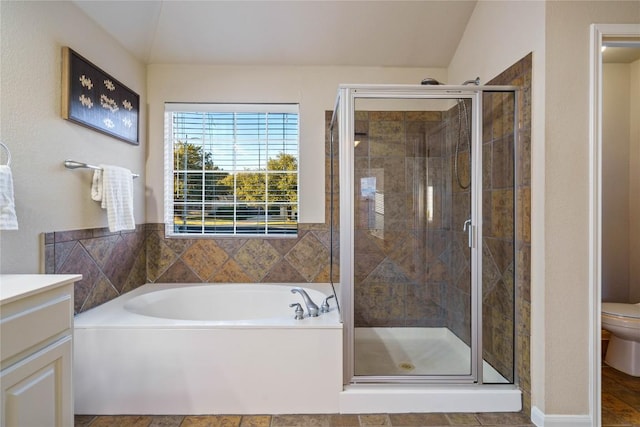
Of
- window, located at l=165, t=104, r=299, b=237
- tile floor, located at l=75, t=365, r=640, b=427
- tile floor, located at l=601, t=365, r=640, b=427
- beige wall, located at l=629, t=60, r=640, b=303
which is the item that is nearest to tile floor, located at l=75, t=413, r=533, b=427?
tile floor, located at l=75, t=365, r=640, b=427

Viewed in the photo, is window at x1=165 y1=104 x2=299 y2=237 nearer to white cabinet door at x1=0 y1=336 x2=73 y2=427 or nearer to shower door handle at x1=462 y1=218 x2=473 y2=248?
shower door handle at x1=462 y1=218 x2=473 y2=248

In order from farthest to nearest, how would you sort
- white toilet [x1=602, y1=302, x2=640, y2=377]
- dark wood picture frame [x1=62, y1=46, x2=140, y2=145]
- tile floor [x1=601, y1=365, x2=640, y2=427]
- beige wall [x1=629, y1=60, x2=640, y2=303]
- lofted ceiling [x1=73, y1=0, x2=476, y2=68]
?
beige wall [x1=629, y1=60, x2=640, y2=303]
lofted ceiling [x1=73, y1=0, x2=476, y2=68]
white toilet [x1=602, y1=302, x2=640, y2=377]
dark wood picture frame [x1=62, y1=46, x2=140, y2=145]
tile floor [x1=601, y1=365, x2=640, y2=427]

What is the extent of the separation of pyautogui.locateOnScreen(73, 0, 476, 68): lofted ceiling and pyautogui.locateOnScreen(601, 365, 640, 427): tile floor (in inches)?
103

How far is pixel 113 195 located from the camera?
2.32 metres

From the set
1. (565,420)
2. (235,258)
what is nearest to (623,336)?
(565,420)

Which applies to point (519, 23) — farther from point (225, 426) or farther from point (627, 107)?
point (225, 426)

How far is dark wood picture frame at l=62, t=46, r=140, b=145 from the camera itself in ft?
6.70

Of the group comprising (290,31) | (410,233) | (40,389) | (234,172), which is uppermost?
(290,31)

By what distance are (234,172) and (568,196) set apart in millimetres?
2428

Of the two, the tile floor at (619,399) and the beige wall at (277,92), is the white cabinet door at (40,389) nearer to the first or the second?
the beige wall at (277,92)

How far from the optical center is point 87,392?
1.97 m

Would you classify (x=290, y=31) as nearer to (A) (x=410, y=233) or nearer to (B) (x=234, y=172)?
(B) (x=234, y=172)

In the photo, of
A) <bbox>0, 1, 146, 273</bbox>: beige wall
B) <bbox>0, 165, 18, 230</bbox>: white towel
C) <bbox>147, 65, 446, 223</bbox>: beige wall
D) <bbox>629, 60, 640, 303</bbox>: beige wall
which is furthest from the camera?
<bbox>147, 65, 446, 223</bbox>: beige wall

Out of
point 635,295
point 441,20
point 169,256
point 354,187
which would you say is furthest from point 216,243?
point 635,295
